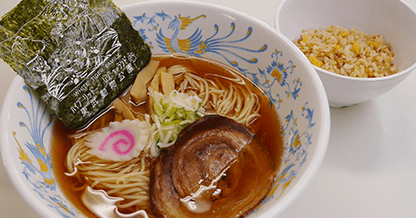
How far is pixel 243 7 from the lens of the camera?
2.07 m

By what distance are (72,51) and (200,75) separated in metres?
0.62

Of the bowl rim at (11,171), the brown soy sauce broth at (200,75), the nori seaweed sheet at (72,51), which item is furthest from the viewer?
the brown soy sauce broth at (200,75)

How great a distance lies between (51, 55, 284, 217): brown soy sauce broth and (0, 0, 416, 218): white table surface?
0.88 ft

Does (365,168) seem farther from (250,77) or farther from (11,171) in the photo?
(11,171)

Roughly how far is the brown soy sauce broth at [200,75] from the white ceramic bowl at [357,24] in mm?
303

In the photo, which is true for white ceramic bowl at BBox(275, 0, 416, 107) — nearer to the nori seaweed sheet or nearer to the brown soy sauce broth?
the brown soy sauce broth

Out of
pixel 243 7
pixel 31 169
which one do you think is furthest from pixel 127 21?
pixel 243 7

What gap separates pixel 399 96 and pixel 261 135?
91 cm

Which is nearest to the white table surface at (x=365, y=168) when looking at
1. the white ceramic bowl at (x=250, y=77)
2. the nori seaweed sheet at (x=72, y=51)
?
the white ceramic bowl at (x=250, y=77)

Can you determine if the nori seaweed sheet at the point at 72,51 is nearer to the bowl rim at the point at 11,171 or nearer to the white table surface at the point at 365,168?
the bowl rim at the point at 11,171

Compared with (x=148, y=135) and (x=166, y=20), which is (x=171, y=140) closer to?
(x=148, y=135)

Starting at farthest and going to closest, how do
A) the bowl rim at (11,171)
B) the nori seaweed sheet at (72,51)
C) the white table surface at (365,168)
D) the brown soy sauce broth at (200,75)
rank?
the white table surface at (365,168) → the brown soy sauce broth at (200,75) → the nori seaweed sheet at (72,51) → the bowl rim at (11,171)

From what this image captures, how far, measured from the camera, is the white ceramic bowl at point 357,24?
137 cm

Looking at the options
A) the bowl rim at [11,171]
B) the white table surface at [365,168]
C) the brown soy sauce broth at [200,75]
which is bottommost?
the white table surface at [365,168]
